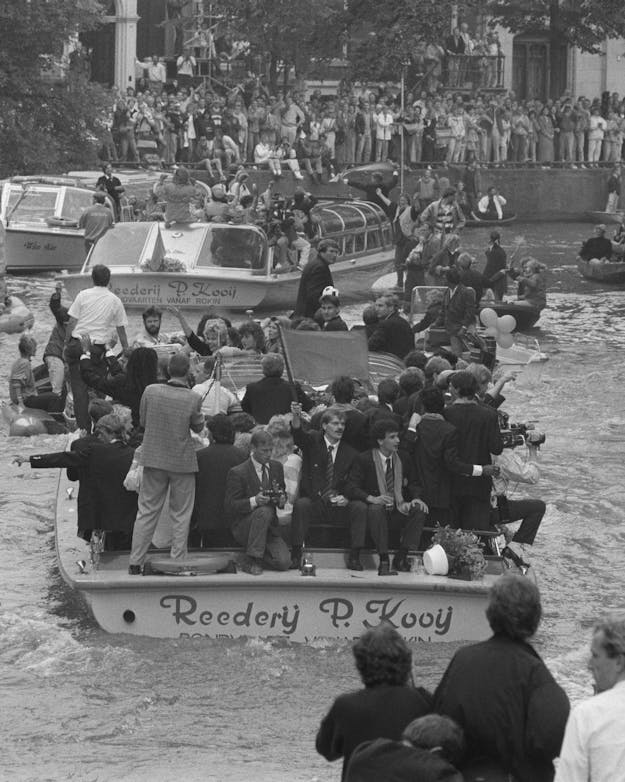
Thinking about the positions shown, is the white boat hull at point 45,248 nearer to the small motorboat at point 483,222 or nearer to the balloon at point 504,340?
the balloon at point 504,340

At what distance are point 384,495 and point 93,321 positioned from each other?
18.8ft

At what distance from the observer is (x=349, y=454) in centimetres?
1149

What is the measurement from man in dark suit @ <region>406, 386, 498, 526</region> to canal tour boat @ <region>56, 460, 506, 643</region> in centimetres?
47

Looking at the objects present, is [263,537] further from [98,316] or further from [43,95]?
[43,95]

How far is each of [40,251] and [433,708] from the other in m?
24.3

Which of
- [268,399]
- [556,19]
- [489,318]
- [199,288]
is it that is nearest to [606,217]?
[556,19]

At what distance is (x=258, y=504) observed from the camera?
36.2 feet

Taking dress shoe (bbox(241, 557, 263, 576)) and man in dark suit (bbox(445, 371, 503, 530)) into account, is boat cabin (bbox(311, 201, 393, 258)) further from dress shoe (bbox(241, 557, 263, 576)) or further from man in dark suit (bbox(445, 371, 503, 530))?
dress shoe (bbox(241, 557, 263, 576))

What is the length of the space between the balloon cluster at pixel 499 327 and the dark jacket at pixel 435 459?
29.6 feet

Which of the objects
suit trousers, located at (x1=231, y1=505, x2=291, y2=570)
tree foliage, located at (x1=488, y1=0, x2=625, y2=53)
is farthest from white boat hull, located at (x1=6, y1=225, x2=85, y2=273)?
→ tree foliage, located at (x1=488, y1=0, x2=625, y2=53)

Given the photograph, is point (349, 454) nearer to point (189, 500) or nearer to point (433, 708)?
point (189, 500)

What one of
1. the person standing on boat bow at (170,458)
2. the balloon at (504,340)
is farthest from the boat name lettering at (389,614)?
the balloon at (504,340)

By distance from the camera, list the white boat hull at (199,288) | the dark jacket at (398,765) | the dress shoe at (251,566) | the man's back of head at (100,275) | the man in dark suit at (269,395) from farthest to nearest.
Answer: the white boat hull at (199,288)
the man's back of head at (100,275)
the man in dark suit at (269,395)
the dress shoe at (251,566)
the dark jacket at (398,765)

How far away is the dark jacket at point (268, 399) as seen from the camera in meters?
12.7
